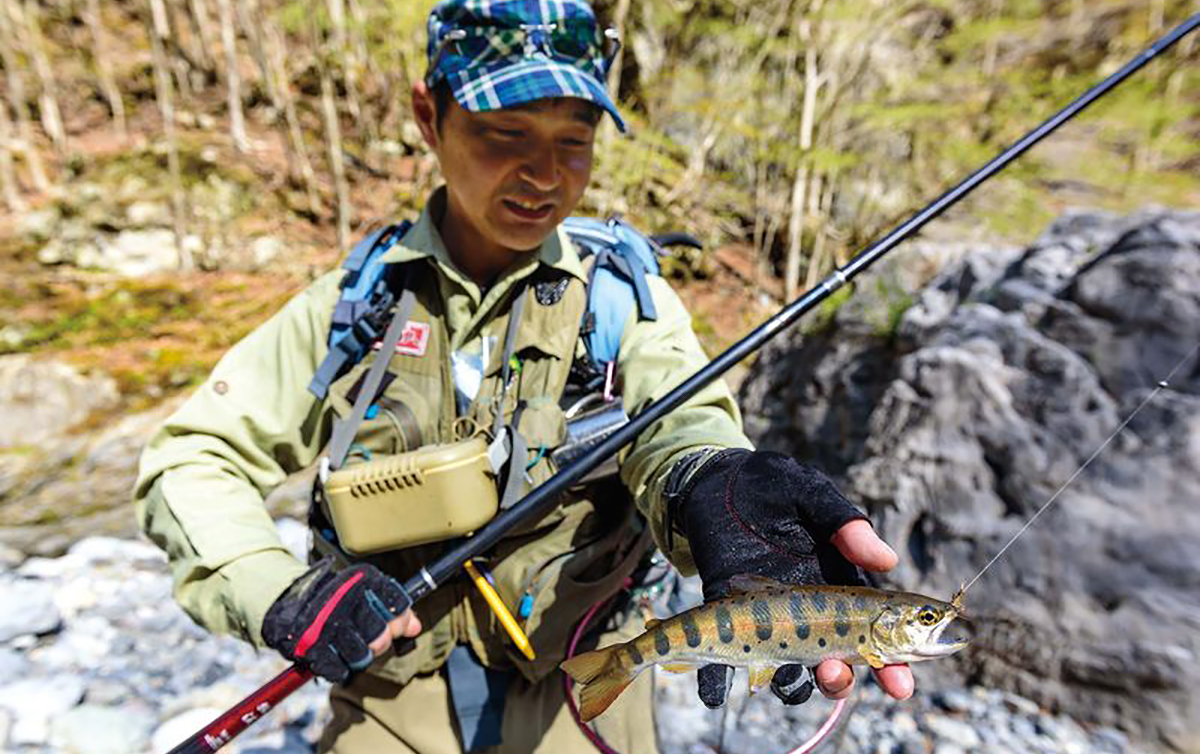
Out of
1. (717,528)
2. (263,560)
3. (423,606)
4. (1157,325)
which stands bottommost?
(1157,325)

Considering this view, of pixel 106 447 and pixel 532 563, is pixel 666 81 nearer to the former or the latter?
pixel 106 447

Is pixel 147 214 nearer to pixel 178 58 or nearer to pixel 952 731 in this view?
pixel 178 58

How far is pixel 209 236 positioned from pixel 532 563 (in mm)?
13345

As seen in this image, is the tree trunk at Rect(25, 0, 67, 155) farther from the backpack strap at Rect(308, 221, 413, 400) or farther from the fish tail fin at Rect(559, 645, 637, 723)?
the fish tail fin at Rect(559, 645, 637, 723)

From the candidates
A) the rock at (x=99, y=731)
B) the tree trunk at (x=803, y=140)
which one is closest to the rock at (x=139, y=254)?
the rock at (x=99, y=731)

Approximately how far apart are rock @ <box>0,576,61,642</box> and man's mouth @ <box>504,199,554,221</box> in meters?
5.88

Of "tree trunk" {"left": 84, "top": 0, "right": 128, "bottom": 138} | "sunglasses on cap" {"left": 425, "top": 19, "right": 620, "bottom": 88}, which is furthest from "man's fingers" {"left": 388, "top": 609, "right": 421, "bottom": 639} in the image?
"tree trunk" {"left": 84, "top": 0, "right": 128, "bottom": 138}

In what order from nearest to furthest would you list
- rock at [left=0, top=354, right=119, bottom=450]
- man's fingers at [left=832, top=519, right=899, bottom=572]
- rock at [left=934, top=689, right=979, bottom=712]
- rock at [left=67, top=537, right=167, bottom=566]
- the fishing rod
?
man's fingers at [left=832, top=519, right=899, bottom=572] < the fishing rod < rock at [left=934, top=689, right=979, bottom=712] < rock at [left=67, top=537, right=167, bottom=566] < rock at [left=0, top=354, right=119, bottom=450]

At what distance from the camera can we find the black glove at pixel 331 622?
1.82 m

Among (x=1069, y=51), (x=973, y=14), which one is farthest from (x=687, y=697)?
(x=1069, y=51)

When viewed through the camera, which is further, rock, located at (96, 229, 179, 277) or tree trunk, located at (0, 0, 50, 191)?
tree trunk, located at (0, 0, 50, 191)

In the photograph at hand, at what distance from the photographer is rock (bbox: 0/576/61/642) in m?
5.42

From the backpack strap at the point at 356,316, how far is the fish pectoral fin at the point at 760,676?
57.8 inches

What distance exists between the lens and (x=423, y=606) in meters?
2.22
